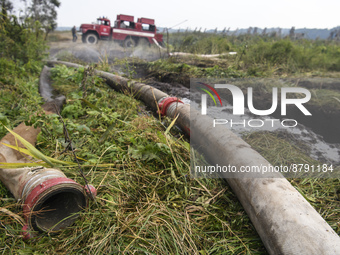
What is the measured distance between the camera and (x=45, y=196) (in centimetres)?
146

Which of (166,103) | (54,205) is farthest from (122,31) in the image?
(54,205)

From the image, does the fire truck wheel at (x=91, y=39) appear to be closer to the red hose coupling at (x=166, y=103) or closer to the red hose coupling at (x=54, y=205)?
the red hose coupling at (x=166, y=103)

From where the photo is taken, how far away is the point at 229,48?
33.4 feet

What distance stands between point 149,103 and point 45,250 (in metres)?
2.86

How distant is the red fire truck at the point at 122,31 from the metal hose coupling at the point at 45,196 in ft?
49.4

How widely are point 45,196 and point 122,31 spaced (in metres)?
16.5

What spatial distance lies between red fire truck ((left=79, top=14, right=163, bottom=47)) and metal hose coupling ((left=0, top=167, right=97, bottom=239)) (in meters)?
15.0

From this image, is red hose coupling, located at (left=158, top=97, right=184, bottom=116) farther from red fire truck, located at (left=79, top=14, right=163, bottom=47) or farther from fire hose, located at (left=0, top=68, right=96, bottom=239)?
red fire truck, located at (left=79, top=14, right=163, bottom=47)

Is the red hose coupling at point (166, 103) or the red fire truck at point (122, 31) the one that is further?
the red fire truck at point (122, 31)

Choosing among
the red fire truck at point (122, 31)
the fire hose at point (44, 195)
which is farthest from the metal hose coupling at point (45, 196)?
the red fire truck at point (122, 31)

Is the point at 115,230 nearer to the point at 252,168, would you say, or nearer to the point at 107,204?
the point at 107,204

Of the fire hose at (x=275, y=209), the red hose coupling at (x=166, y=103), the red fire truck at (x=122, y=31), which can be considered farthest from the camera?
the red fire truck at (x=122, y=31)

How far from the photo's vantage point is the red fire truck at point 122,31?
15.7 meters

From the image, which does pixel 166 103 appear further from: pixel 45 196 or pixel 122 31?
pixel 122 31
